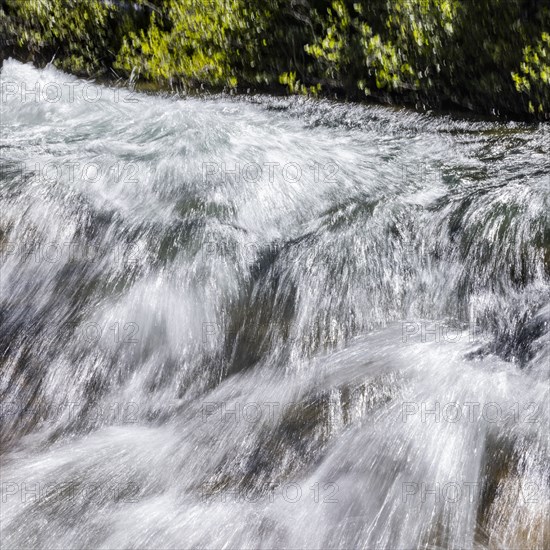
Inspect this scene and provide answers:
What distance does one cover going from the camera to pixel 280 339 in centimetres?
369

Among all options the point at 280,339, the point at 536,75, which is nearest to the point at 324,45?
the point at 536,75

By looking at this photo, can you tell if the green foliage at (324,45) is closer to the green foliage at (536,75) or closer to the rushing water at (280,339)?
the green foliage at (536,75)

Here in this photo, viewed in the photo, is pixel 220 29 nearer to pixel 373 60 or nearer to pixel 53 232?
pixel 373 60

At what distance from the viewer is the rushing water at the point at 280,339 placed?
2824 millimetres

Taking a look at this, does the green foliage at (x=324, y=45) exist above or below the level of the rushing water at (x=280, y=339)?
above

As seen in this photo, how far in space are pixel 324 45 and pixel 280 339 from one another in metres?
3.56

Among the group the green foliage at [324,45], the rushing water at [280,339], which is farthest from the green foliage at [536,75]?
the rushing water at [280,339]

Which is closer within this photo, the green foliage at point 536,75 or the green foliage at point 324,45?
the green foliage at point 536,75

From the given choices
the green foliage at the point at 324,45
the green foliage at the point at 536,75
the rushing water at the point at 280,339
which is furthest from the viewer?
the green foliage at the point at 324,45

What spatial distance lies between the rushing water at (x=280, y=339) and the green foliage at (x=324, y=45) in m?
0.36

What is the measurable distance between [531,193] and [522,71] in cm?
144

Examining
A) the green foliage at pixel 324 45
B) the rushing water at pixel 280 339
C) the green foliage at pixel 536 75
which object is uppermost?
the green foliage at pixel 324 45

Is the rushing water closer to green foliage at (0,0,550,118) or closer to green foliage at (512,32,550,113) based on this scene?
green foliage at (512,32,550,113)

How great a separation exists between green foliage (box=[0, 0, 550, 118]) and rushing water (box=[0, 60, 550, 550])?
1.19 ft
